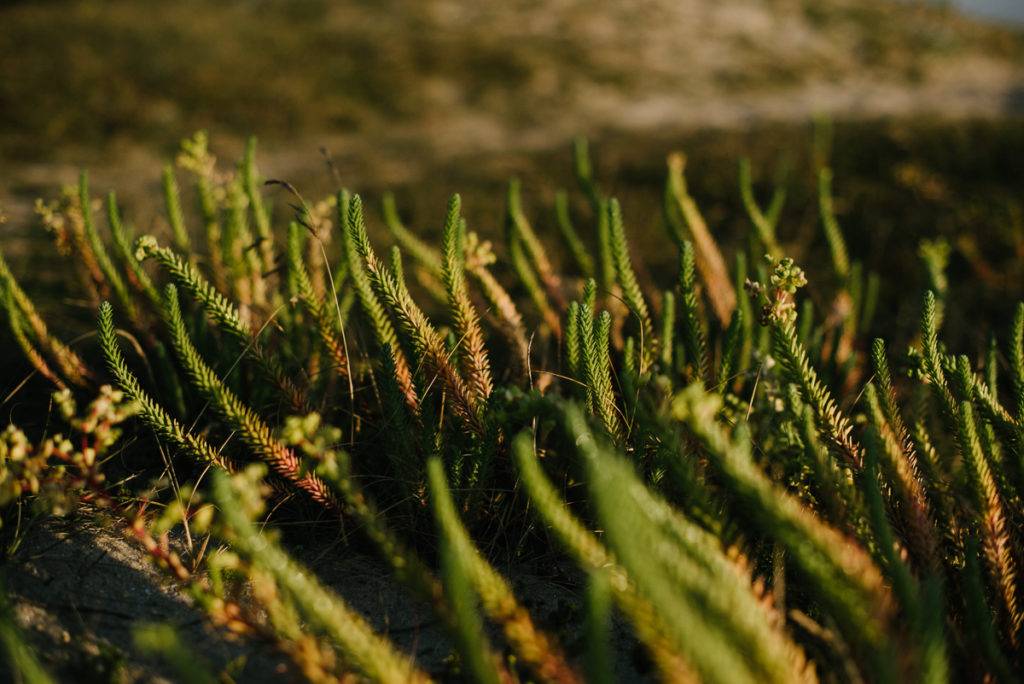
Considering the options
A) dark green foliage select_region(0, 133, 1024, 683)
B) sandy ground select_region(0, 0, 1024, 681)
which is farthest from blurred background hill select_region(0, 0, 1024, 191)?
dark green foliage select_region(0, 133, 1024, 683)

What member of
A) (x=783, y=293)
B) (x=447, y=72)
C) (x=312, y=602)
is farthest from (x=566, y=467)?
(x=447, y=72)

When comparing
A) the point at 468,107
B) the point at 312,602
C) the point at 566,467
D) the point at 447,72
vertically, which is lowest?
the point at 566,467

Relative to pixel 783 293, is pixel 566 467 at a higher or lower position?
lower

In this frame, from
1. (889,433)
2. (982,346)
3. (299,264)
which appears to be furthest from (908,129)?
(299,264)

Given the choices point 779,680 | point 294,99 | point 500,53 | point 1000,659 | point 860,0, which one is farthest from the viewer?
point 860,0

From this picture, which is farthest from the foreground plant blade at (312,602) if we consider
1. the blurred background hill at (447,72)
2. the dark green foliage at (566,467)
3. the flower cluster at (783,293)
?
the blurred background hill at (447,72)

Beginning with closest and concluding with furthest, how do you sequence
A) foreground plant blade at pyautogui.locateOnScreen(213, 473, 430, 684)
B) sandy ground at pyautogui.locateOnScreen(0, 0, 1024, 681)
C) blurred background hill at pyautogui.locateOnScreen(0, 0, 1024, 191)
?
1. foreground plant blade at pyautogui.locateOnScreen(213, 473, 430, 684)
2. sandy ground at pyautogui.locateOnScreen(0, 0, 1024, 681)
3. blurred background hill at pyautogui.locateOnScreen(0, 0, 1024, 191)

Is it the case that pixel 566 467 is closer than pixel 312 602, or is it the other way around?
pixel 312 602

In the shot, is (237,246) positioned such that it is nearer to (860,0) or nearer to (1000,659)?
(1000,659)

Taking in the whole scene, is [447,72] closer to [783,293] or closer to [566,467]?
[566,467]

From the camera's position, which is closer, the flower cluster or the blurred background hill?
the flower cluster

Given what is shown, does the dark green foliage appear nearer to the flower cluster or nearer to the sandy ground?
the flower cluster
